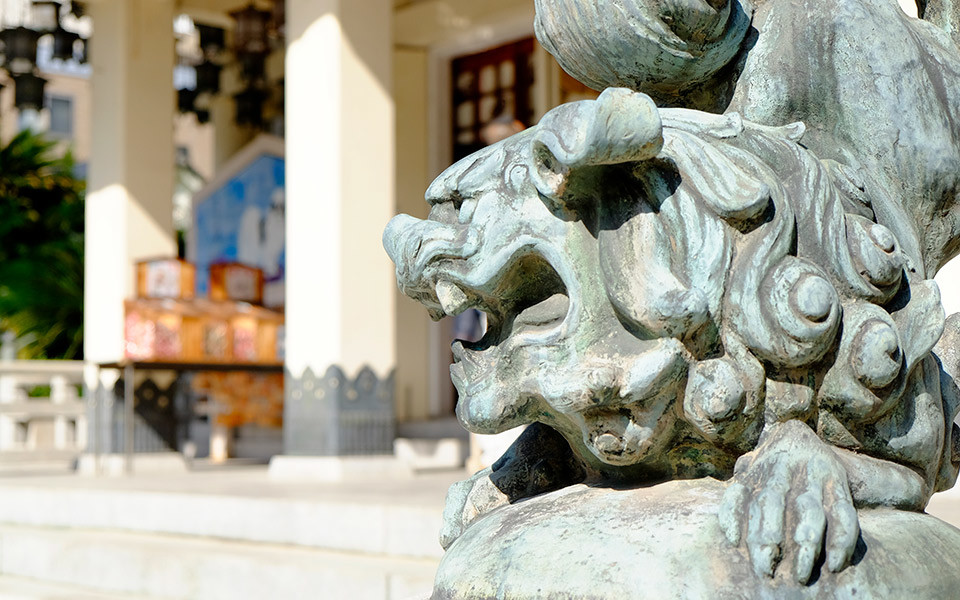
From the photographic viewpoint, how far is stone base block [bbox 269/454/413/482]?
6.74 metres

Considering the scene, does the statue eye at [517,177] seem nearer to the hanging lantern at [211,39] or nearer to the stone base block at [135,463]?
the stone base block at [135,463]

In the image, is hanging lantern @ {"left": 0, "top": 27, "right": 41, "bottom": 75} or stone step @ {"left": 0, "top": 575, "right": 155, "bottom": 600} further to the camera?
hanging lantern @ {"left": 0, "top": 27, "right": 41, "bottom": 75}

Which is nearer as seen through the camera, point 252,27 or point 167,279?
point 167,279

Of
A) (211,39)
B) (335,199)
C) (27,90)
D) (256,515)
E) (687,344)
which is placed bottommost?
(256,515)

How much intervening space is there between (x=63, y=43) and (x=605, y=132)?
968 centimetres

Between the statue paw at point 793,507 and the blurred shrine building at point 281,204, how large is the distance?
566 centimetres

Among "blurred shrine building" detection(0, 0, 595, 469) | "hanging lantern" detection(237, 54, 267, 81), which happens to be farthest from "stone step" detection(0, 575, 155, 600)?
"hanging lantern" detection(237, 54, 267, 81)

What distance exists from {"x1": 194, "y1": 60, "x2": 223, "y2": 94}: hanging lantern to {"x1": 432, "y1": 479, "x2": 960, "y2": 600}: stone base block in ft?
34.6

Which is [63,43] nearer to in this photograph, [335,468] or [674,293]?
[335,468]

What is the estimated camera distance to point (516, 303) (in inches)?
54.0

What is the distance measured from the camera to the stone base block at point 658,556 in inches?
45.5

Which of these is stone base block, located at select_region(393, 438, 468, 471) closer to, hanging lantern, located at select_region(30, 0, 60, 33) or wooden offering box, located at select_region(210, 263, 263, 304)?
wooden offering box, located at select_region(210, 263, 263, 304)

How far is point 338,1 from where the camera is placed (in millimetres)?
6984

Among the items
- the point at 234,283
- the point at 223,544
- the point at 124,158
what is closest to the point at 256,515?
the point at 223,544
